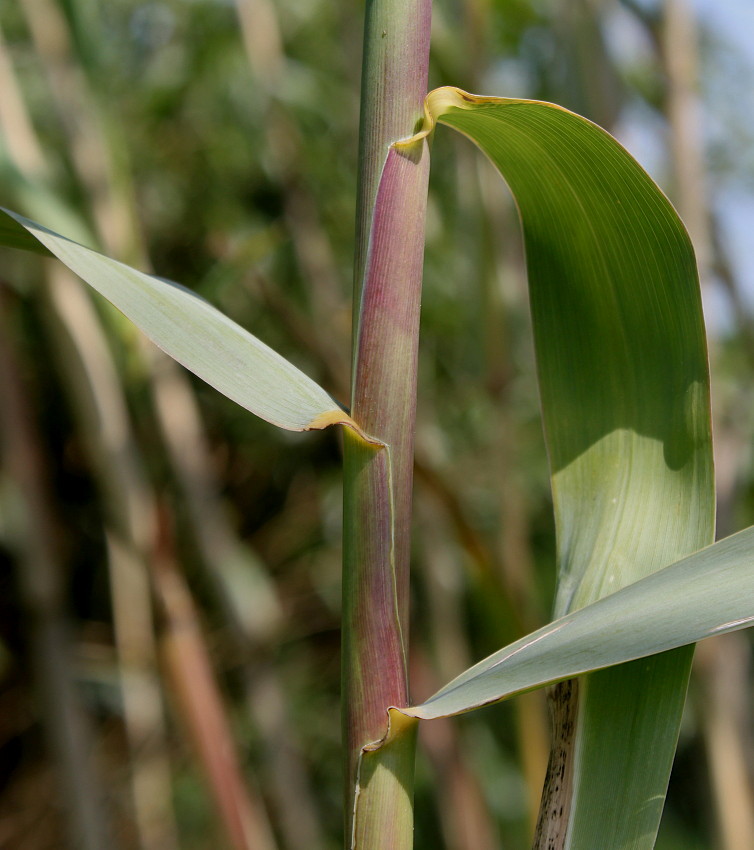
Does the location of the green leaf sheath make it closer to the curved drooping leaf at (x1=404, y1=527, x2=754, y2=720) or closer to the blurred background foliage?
the curved drooping leaf at (x1=404, y1=527, x2=754, y2=720)

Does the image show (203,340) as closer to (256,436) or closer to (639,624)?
(639,624)

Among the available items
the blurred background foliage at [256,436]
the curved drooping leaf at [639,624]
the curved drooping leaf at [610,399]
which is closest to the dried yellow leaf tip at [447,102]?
the curved drooping leaf at [610,399]

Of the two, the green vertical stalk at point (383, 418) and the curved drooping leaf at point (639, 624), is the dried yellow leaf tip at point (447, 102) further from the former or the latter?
the curved drooping leaf at point (639, 624)

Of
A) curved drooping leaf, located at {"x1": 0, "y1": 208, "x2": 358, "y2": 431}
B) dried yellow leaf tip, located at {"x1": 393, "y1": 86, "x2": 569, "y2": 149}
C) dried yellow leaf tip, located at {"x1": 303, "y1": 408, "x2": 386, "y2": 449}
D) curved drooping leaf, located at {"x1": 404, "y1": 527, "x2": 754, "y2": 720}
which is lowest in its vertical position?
curved drooping leaf, located at {"x1": 404, "y1": 527, "x2": 754, "y2": 720}

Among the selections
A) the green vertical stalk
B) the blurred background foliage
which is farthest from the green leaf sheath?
the blurred background foliage

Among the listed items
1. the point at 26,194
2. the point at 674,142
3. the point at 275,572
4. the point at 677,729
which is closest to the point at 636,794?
the point at 677,729

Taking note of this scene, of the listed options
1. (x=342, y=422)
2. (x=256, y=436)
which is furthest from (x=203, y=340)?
(x=256, y=436)
